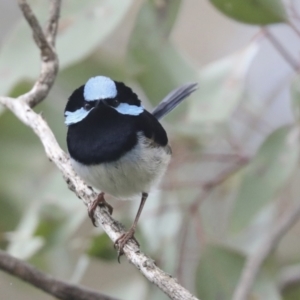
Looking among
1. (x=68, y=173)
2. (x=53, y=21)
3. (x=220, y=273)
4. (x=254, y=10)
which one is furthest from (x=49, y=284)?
(x=254, y=10)

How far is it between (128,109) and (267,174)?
71 centimetres

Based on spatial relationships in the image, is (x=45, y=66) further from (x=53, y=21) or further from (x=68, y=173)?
(x=68, y=173)

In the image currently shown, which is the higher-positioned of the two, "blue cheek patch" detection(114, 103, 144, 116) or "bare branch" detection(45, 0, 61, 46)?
"bare branch" detection(45, 0, 61, 46)

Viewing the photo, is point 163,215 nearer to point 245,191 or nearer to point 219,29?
point 245,191

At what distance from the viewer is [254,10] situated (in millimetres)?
2328

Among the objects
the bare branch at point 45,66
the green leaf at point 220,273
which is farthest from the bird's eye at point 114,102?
the green leaf at point 220,273

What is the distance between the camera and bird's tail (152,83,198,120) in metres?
2.45

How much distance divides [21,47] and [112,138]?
2.60ft

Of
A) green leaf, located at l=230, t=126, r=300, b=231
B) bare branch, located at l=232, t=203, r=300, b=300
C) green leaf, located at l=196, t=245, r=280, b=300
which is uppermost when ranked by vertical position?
green leaf, located at l=230, t=126, r=300, b=231

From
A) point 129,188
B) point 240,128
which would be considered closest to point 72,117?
point 129,188

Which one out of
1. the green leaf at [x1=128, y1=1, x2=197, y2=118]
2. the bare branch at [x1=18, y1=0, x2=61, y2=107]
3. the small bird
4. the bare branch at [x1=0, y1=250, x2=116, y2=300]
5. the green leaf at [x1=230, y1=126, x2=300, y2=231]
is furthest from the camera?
the green leaf at [x1=128, y1=1, x2=197, y2=118]

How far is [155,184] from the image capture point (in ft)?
6.95

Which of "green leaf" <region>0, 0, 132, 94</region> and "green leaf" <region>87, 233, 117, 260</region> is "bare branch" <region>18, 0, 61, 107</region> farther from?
"green leaf" <region>87, 233, 117, 260</region>

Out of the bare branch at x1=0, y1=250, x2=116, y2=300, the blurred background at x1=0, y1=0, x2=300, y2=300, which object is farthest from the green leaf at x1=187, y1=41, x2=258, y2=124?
the bare branch at x1=0, y1=250, x2=116, y2=300
